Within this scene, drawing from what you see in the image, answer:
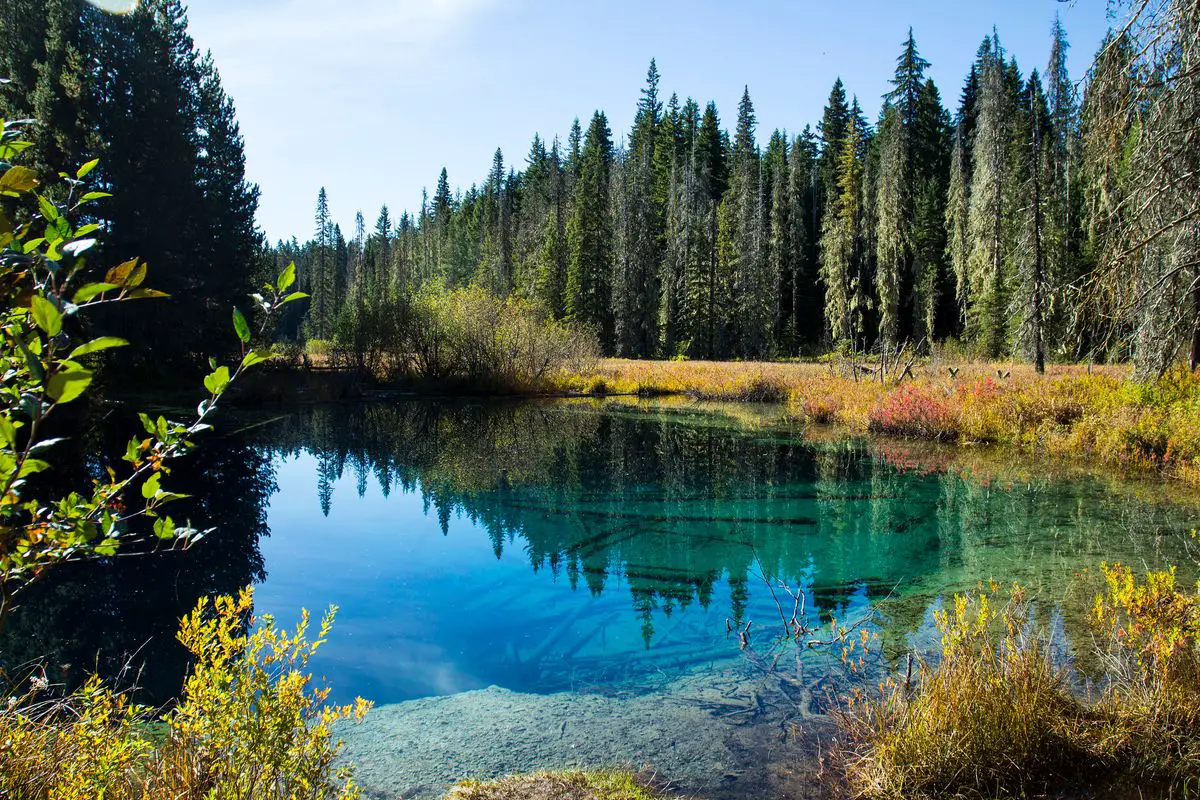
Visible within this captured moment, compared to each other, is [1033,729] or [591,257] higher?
[591,257]

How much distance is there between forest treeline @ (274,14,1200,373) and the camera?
3105 centimetres

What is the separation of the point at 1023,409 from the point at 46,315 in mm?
18999

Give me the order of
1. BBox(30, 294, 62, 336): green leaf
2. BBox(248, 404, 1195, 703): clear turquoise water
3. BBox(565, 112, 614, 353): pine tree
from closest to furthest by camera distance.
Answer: BBox(30, 294, 62, 336): green leaf, BBox(248, 404, 1195, 703): clear turquoise water, BBox(565, 112, 614, 353): pine tree

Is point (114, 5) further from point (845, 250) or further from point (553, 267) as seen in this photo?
point (845, 250)

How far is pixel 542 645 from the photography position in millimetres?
6914

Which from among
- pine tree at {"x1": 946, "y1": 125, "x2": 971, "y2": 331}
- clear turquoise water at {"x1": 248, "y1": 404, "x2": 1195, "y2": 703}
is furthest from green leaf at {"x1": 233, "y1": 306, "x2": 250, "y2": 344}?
pine tree at {"x1": 946, "y1": 125, "x2": 971, "y2": 331}

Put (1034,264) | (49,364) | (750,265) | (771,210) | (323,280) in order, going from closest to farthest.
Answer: (49,364) < (1034,264) < (750,265) < (771,210) < (323,280)

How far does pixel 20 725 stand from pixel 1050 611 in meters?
7.69

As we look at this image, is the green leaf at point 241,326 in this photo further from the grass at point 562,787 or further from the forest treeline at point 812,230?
the forest treeline at point 812,230

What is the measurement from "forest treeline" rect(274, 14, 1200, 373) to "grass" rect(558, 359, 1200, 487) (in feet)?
A: 21.9

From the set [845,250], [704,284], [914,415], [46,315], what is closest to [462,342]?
[914,415]

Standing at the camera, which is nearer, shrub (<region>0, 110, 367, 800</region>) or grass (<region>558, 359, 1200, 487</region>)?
shrub (<region>0, 110, 367, 800</region>)

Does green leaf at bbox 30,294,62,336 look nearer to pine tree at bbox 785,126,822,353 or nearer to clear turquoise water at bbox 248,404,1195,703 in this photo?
clear turquoise water at bbox 248,404,1195,703

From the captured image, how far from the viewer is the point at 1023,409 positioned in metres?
16.9
